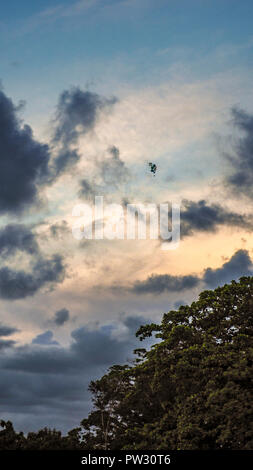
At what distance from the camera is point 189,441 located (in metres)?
26.0

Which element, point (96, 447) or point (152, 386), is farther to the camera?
point (96, 447)

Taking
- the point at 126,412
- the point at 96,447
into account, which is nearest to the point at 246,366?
the point at 126,412

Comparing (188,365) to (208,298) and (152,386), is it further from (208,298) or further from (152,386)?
(208,298)

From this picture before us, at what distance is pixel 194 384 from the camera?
27766 mm

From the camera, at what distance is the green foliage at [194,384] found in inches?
1005

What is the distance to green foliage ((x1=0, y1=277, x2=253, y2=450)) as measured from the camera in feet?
83.7
